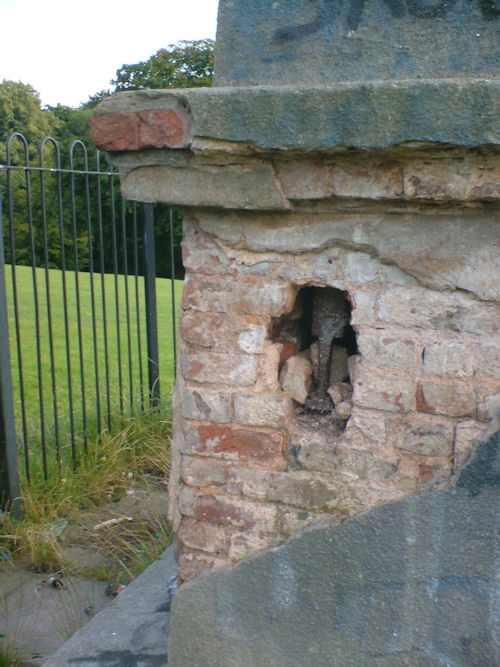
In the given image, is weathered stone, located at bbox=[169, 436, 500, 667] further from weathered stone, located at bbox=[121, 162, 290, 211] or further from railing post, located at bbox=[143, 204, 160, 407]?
railing post, located at bbox=[143, 204, 160, 407]

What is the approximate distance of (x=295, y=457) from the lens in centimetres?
197

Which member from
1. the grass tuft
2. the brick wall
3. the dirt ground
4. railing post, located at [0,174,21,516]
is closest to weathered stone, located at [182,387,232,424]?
the brick wall

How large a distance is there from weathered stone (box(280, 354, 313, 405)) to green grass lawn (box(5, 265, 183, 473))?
2397 millimetres

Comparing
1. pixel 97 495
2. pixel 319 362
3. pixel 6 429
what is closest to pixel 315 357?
pixel 319 362

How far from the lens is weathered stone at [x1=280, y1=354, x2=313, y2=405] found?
2.00 metres

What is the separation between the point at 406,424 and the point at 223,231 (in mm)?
772

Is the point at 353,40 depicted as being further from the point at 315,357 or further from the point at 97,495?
the point at 97,495

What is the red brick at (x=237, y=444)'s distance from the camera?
77.9 inches

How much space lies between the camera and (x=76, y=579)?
3.56 m

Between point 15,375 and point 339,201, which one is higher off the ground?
point 339,201

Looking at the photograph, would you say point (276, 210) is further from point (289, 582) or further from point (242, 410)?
point (289, 582)

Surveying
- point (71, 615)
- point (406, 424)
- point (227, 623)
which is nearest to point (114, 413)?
point (71, 615)

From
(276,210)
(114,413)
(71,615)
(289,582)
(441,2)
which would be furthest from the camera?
(114,413)

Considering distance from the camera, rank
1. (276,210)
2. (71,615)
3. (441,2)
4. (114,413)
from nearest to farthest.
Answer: (441,2) → (276,210) → (71,615) → (114,413)
